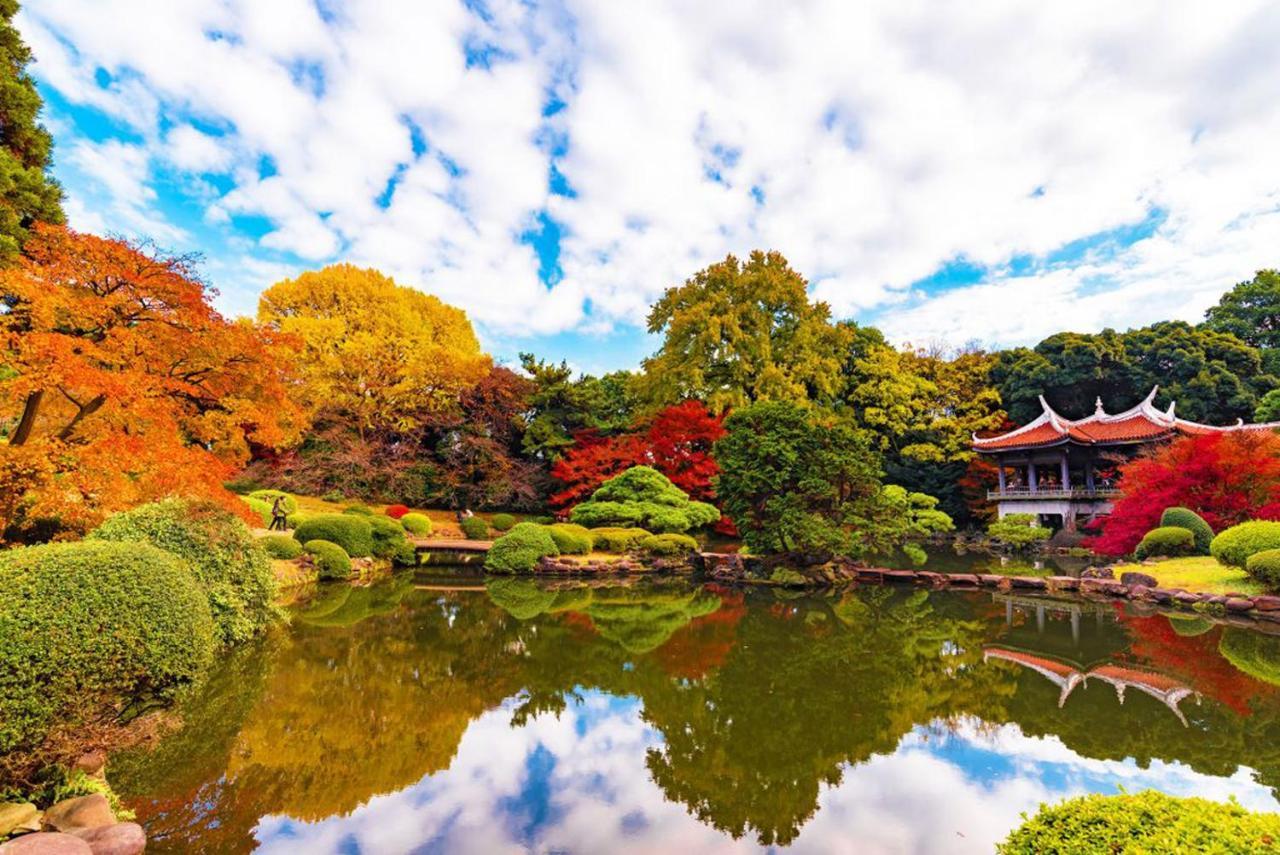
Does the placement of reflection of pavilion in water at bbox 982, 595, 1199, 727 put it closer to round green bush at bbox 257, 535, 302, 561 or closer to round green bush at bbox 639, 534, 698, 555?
round green bush at bbox 639, 534, 698, 555

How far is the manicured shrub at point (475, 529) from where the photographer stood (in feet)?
63.8

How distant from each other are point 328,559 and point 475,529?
744cm

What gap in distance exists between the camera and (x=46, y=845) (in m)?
2.32

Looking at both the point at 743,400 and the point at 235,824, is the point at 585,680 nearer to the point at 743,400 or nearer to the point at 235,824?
the point at 235,824

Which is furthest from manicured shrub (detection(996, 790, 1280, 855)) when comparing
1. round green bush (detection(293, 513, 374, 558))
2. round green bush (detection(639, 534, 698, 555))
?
round green bush (detection(293, 513, 374, 558))

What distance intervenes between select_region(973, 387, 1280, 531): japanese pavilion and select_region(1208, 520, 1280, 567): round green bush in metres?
9.86

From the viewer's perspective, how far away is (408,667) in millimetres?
6082

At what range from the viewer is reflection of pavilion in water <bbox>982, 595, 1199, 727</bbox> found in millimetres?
5324

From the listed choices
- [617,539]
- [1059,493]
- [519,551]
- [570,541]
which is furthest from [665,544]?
[1059,493]

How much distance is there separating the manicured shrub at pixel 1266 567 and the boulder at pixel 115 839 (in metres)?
12.7

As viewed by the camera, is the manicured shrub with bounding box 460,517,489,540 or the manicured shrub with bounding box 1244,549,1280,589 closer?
the manicured shrub with bounding box 1244,549,1280,589

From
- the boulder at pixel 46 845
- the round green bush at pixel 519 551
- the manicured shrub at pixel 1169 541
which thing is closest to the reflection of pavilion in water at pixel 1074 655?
the manicured shrub at pixel 1169 541

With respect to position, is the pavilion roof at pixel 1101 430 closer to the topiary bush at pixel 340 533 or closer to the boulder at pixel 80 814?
the topiary bush at pixel 340 533

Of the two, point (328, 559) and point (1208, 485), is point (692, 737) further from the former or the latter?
point (1208, 485)
